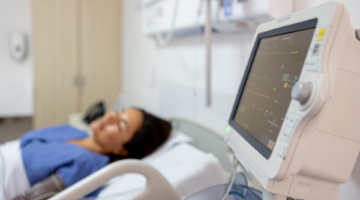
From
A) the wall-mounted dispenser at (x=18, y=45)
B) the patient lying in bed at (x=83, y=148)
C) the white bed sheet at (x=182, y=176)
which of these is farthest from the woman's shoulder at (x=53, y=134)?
the wall-mounted dispenser at (x=18, y=45)

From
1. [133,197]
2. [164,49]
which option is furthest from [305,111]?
[164,49]

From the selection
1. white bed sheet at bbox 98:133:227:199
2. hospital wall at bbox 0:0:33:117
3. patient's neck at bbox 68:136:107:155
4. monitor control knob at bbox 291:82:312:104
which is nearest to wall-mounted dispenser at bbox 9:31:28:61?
hospital wall at bbox 0:0:33:117

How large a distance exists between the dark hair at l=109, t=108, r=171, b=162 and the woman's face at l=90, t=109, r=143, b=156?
3 centimetres

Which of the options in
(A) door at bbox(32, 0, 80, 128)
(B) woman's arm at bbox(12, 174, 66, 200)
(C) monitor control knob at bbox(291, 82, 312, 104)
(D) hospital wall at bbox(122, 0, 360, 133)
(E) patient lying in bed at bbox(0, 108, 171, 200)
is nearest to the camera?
(C) monitor control knob at bbox(291, 82, 312, 104)

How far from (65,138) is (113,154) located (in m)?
0.39

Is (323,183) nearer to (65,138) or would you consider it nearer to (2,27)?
(65,138)

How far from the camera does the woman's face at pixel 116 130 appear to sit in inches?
55.6

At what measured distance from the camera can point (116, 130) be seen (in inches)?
55.8

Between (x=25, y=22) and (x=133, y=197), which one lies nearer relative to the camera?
(x=133, y=197)

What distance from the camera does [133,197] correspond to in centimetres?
89

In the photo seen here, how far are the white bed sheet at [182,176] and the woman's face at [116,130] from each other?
23cm

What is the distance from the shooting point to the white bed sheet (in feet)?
3.62

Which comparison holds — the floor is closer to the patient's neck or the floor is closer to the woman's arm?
the patient's neck

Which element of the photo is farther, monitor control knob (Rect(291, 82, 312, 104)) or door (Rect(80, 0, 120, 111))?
door (Rect(80, 0, 120, 111))
